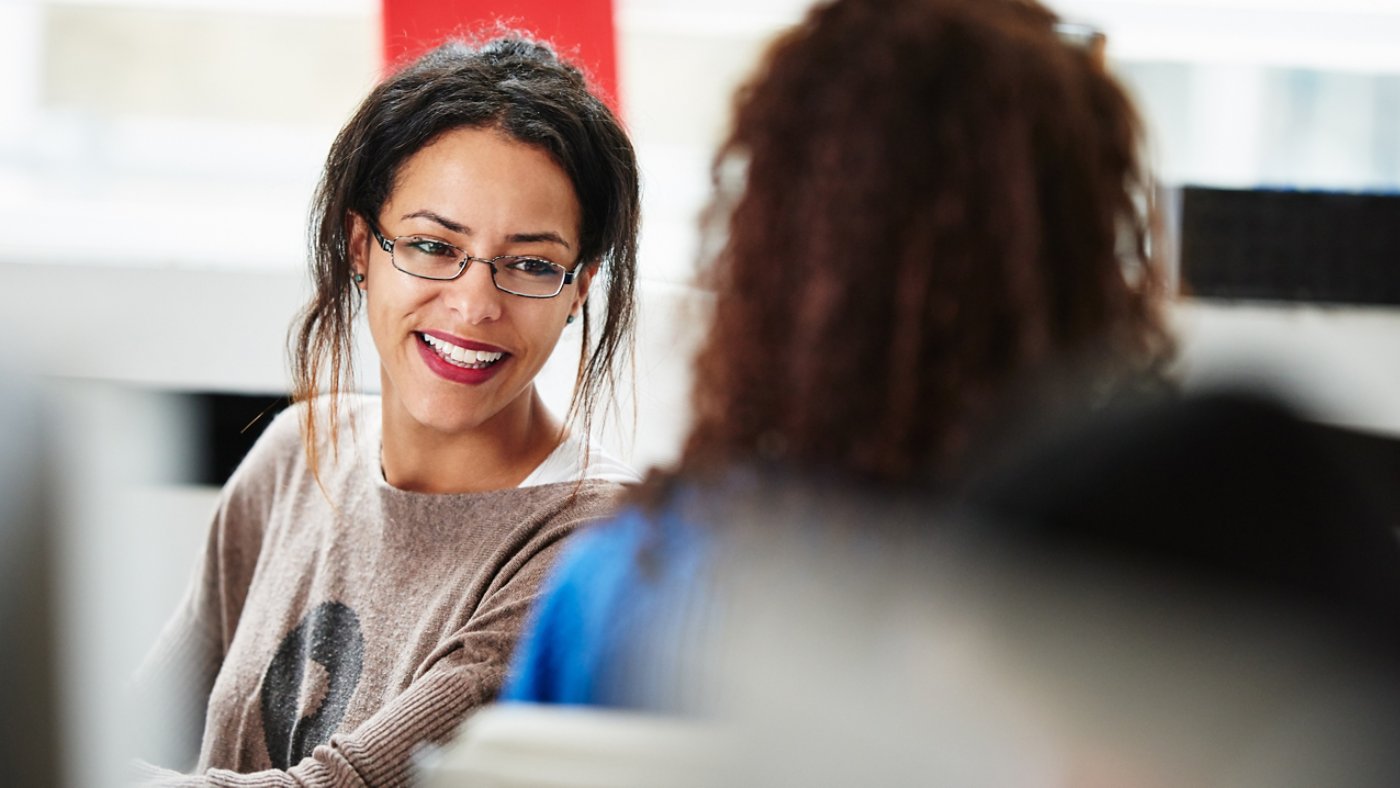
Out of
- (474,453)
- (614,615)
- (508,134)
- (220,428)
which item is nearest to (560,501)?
(474,453)

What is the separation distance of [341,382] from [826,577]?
1087mm

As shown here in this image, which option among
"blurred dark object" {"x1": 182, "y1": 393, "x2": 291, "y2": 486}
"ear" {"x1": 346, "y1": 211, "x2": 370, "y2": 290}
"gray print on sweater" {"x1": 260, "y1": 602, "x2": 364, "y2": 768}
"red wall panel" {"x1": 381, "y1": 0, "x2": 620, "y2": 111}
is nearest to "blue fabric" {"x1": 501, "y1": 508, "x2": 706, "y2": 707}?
"gray print on sweater" {"x1": 260, "y1": 602, "x2": 364, "y2": 768}

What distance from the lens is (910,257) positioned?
747mm

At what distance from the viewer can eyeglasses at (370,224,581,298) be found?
1.34m

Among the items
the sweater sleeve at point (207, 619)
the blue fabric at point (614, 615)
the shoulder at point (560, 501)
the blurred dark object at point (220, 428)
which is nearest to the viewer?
the blue fabric at point (614, 615)

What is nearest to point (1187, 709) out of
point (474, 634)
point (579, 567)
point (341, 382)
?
point (579, 567)

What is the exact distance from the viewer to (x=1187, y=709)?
2.20 ft

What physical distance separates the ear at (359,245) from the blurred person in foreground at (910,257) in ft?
2.38

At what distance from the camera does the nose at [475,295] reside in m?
1.33

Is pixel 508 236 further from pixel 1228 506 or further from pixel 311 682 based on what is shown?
pixel 1228 506

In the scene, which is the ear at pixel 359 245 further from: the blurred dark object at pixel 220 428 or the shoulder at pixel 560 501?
the blurred dark object at pixel 220 428

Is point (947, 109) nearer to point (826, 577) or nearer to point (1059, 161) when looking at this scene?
point (1059, 161)

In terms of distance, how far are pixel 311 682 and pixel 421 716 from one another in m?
0.25

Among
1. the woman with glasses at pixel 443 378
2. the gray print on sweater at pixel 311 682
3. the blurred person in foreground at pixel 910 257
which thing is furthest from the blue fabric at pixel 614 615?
the gray print on sweater at pixel 311 682
